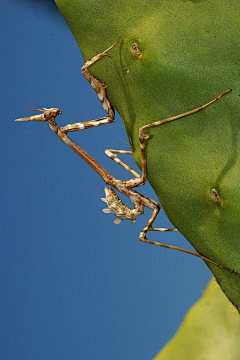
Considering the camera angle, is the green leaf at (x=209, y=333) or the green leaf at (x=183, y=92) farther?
the green leaf at (x=209, y=333)

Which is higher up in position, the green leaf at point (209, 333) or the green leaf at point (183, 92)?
the green leaf at point (183, 92)

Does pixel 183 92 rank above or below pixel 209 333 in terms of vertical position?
above

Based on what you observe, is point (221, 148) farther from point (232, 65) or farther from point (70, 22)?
point (70, 22)

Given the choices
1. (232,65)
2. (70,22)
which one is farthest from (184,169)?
(70,22)

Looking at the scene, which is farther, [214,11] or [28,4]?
[28,4]

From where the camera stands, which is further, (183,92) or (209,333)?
(209,333)
